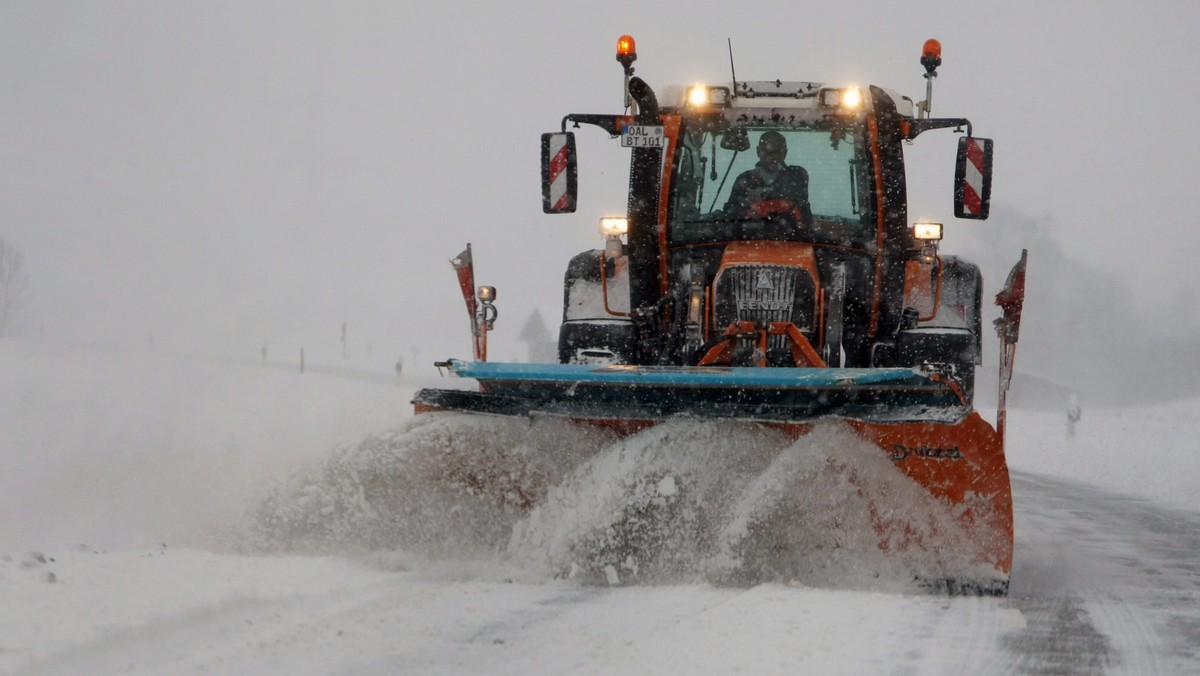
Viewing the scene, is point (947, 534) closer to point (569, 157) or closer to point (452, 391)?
point (452, 391)

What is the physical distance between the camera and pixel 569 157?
5.88 metres

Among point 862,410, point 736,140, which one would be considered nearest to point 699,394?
point 862,410

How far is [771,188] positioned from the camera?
6039mm

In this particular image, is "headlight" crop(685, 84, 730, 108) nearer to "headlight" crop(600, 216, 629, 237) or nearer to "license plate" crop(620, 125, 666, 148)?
"license plate" crop(620, 125, 666, 148)

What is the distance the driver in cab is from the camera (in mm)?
5980

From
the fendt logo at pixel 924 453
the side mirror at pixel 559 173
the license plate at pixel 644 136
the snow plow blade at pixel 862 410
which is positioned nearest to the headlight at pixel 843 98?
the license plate at pixel 644 136

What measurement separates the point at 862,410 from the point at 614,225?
2357mm

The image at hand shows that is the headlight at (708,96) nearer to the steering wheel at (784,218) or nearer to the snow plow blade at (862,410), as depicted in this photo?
the steering wheel at (784,218)

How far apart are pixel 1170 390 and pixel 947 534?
230 ft

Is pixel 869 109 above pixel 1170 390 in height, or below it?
above

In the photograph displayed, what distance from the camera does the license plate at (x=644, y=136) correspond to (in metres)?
6.01

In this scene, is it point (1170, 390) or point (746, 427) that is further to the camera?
point (1170, 390)

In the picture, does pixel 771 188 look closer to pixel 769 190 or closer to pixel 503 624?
pixel 769 190

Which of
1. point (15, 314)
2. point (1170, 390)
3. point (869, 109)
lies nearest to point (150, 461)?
point (869, 109)
